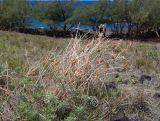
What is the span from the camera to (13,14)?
44.2 metres

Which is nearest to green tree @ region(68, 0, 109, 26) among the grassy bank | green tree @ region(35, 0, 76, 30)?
green tree @ region(35, 0, 76, 30)

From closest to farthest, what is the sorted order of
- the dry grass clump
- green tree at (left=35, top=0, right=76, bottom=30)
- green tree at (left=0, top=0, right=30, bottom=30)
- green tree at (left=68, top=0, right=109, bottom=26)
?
1. the dry grass clump
2. green tree at (left=0, top=0, right=30, bottom=30)
3. green tree at (left=68, top=0, right=109, bottom=26)
4. green tree at (left=35, top=0, right=76, bottom=30)

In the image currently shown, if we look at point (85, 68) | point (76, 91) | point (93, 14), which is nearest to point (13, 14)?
point (93, 14)

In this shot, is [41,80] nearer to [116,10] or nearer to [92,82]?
[92,82]

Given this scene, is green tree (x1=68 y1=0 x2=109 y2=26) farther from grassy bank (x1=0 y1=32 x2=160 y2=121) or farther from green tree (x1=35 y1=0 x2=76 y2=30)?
grassy bank (x1=0 y1=32 x2=160 y2=121)

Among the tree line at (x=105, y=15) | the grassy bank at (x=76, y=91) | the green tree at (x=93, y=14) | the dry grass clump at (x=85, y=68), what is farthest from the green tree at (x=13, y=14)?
the dry grass clump at (x=85, y=68)

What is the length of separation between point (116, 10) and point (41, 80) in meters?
37.9

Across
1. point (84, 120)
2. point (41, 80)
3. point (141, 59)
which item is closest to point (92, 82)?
point (41, 80)

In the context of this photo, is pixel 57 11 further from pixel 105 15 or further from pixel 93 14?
pixel 105 15

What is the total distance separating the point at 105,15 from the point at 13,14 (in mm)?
7561

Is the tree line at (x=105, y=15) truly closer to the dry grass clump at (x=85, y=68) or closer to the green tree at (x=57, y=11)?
the green tree at (x=57, y=11)

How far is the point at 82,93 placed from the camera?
7.09 m

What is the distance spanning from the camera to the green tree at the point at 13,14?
4384 centimetres

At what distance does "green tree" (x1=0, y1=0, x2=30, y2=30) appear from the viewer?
144ft
